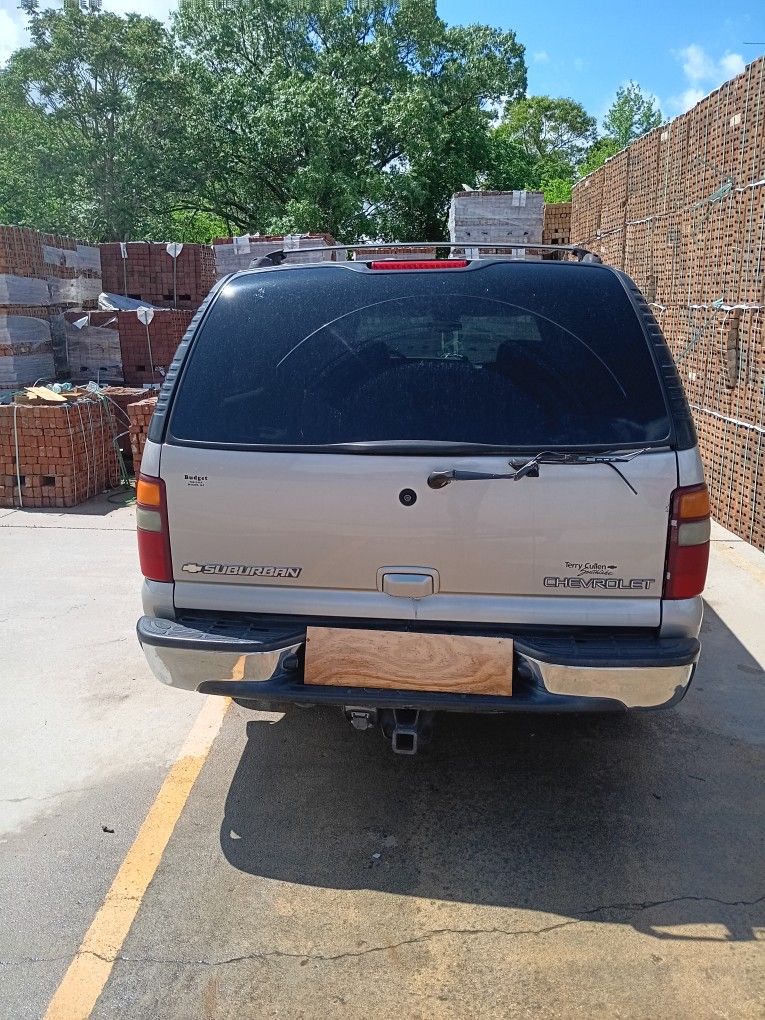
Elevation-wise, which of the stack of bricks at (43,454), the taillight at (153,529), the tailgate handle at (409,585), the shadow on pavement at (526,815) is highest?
the taillight at (153,529)

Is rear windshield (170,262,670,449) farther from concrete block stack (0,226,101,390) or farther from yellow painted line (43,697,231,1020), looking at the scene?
concrete block stack (0,226,101,390)

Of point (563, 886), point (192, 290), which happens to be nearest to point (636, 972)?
point (563, 886)

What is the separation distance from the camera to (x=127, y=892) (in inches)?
113

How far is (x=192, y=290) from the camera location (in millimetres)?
13672

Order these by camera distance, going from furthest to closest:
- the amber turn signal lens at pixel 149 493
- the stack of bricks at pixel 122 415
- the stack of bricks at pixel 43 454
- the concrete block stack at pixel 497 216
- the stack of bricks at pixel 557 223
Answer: the stack of bricks at pixel 557 223, the concrete block stack at pixel 497 216, the stack of bricks at pixel 122 415, the stack of bricks at pixel 43 454, the amber turn signal lens at pixel 149 493

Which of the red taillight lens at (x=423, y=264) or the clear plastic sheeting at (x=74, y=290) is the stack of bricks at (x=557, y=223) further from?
the red taillight lens at (x=423, y=264)

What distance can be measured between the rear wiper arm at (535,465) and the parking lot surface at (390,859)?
138 centimetres

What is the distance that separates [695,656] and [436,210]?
2428 cm

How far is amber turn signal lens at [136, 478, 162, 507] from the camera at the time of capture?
301 cm

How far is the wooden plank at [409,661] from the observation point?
2.79m

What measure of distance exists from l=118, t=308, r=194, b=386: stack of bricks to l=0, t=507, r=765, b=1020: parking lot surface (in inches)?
304

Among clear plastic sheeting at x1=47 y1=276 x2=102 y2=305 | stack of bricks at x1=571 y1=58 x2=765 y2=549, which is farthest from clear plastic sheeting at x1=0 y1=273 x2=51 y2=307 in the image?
stack of bricks at x1=571 y1=58 x2=765 y2=549

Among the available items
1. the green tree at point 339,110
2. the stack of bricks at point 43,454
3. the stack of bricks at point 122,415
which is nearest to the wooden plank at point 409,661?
the stack of bricks at point 43,454

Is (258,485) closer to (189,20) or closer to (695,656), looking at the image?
(695,656)
